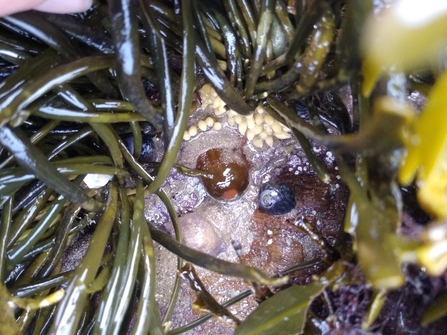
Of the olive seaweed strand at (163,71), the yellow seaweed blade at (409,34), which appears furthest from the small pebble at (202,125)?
the yellow seaweed blade at (409,34)

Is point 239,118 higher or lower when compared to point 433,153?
higher

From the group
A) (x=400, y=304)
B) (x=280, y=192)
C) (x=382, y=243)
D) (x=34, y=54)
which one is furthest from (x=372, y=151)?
(x=34, y=54)

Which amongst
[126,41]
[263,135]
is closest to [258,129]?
[263,135]

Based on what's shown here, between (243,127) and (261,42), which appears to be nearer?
(261,42)

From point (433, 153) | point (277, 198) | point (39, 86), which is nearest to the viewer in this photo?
point (433, 153)

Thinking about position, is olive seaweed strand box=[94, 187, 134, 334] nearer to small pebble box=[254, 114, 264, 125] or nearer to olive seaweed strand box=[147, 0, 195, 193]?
olive seaweed strand box=[147, 0, 195, 193]

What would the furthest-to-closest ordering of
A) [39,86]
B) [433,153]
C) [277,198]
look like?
[277,198] → [39,86] → [433,153]

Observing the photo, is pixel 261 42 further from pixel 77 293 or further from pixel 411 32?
pixel 77 293
